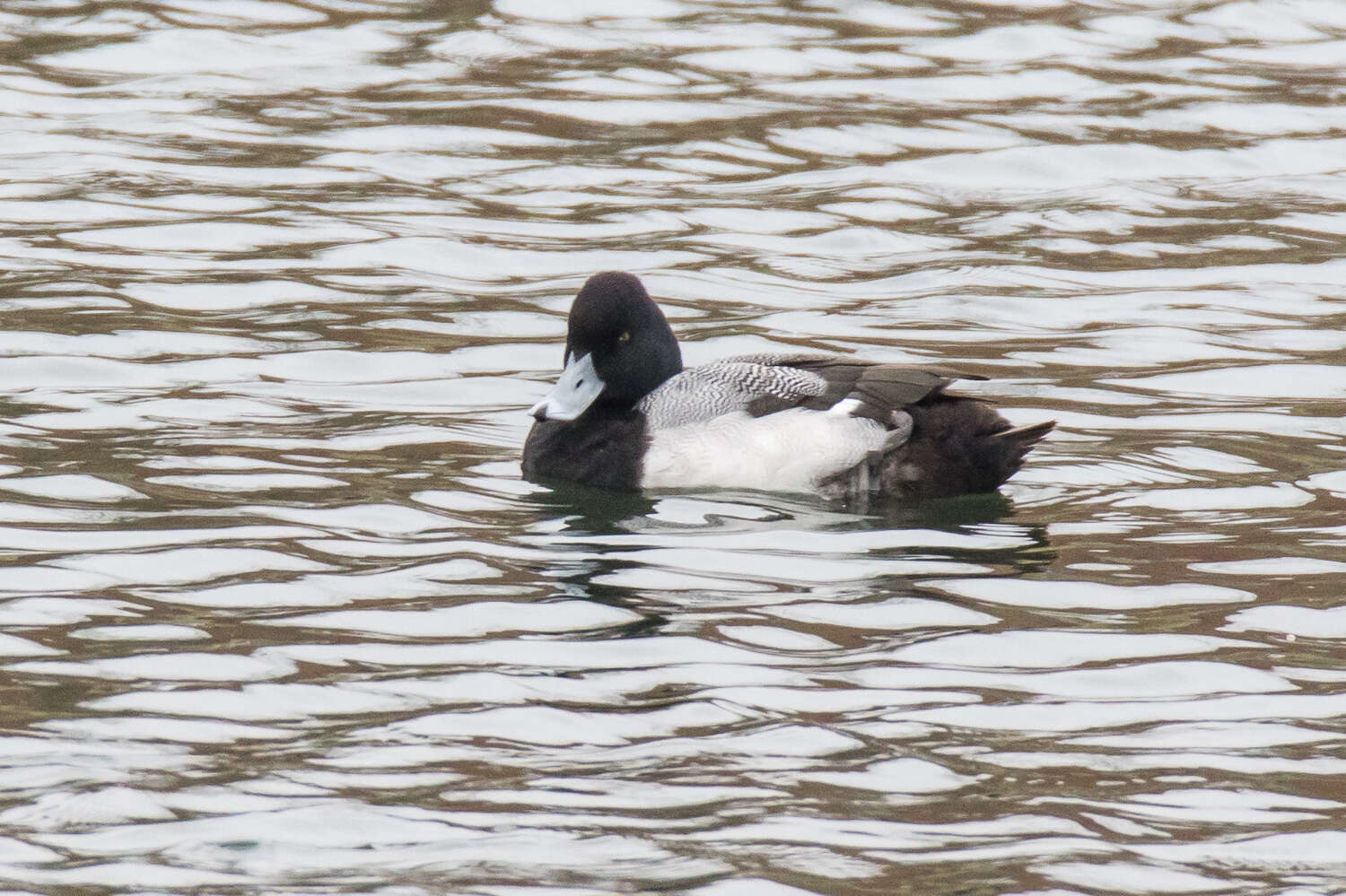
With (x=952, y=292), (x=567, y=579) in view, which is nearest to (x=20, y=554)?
(x=567, y=579)

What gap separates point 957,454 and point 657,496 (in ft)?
3.47

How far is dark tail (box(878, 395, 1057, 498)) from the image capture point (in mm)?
7809

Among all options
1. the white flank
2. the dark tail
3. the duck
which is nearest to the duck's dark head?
the duck

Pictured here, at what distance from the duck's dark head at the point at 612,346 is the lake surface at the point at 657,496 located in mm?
447

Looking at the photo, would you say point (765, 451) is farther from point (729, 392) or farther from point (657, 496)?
point (657, 496)

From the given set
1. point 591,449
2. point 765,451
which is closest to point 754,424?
point 765,451

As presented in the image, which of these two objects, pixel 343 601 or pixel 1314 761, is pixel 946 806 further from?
pixel 343 601

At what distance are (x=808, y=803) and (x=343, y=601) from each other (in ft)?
6.55

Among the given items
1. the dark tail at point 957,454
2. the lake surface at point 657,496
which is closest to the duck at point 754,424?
the dark tail at point 957,454

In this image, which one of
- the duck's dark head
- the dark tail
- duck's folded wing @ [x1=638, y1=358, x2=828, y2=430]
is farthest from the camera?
the duck's dark head

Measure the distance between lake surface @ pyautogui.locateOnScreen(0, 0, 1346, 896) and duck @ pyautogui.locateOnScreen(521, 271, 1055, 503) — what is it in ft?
0.44

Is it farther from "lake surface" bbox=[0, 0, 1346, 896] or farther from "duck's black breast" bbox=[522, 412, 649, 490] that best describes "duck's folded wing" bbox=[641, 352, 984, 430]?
"lake surface" bbox=[0, 0, 1346, 896]

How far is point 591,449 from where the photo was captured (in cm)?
813

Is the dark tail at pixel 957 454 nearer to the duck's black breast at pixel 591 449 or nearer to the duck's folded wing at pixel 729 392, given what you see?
the duck's folded wing at pixel 729 392
